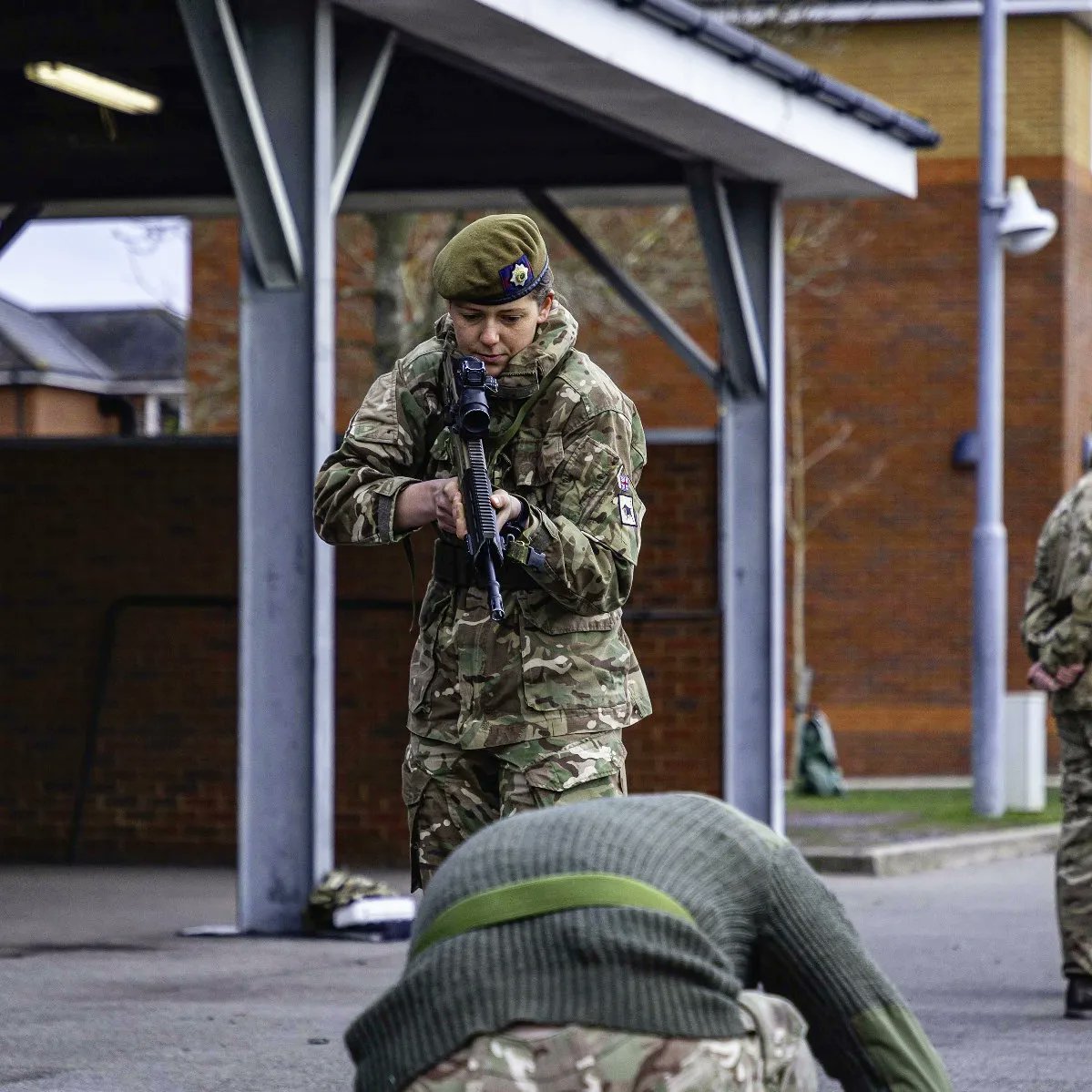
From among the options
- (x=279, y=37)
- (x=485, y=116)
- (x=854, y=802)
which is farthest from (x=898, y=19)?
(x=279, y=37)

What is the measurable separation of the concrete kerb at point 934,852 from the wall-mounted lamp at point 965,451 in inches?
332

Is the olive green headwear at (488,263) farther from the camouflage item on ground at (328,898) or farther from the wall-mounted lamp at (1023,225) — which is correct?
the wall-mounted lamp at (1023,225)

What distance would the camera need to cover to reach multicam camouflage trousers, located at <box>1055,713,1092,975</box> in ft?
23.6

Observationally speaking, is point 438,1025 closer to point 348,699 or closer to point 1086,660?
point 1086,660

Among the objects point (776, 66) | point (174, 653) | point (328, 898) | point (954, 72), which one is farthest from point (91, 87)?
point (954, 72)

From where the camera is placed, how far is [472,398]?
4406 millimetres

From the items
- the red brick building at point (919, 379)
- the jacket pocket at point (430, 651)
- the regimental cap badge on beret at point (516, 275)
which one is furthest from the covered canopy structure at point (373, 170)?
the red brick building at point (919, 379)

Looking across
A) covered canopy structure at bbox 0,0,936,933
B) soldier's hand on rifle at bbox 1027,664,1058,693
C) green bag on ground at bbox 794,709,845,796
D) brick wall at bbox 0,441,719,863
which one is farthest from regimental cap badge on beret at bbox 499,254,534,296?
green bag on ground at bbox 794,709,845,796

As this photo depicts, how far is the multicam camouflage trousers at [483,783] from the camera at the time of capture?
4504mm

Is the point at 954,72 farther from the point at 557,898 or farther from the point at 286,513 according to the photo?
the point at 557,898

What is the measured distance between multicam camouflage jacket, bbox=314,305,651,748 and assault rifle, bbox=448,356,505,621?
0.29ft

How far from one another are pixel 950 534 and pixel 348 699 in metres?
11.7

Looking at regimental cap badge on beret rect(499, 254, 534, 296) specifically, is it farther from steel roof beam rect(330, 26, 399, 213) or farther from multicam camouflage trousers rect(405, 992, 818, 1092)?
steel roof beam rect(330, 26, 399, 213)

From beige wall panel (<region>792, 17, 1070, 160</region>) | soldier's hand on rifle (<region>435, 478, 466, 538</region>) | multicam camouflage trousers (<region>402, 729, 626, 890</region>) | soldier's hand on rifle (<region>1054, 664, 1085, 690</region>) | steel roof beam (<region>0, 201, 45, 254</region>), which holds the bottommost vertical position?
multicam camouflage trousers (<region>402, 729, 626, 890</region>)
